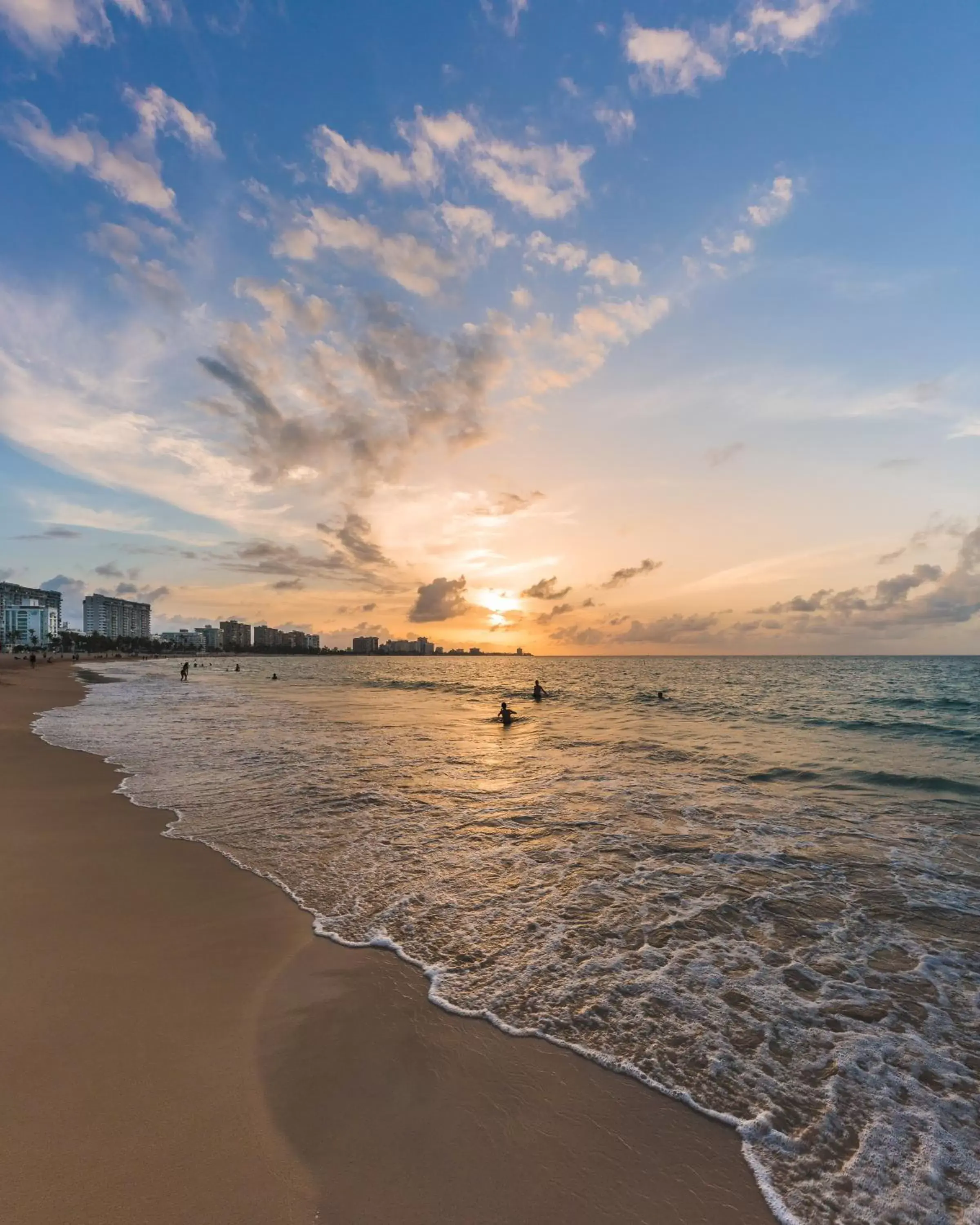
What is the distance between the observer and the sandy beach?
9.95 ft

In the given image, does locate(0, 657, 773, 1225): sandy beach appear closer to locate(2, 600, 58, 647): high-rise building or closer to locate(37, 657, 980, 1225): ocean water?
locate(37, 657, 980, 1225): ocean water

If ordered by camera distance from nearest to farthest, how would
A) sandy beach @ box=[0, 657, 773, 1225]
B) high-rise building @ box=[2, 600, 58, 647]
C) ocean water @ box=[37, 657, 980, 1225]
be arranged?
sandy beach @ box=[0, 657, 773, 1225] → ocean water @ box=[37, 657, 980, 1225] → high-rise building @ box=[2, 600, 58, 647]

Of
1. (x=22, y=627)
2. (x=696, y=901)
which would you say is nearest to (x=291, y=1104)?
(x=696, y=901)

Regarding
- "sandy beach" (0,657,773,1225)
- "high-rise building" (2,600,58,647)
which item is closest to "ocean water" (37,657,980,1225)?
"sandy beach" (0,657,773,1225)

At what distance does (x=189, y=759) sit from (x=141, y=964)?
11760mm

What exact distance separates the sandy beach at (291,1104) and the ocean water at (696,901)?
0.41m

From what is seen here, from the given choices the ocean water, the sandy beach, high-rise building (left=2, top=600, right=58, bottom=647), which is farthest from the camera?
high-rise building (left=2, top=600, right=58, bottom=647)

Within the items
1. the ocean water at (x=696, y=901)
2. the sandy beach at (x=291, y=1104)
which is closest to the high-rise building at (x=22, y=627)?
the ocean water at (x=696, y=901)

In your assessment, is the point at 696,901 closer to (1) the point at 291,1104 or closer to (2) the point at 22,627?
(1) the point at 291,1104

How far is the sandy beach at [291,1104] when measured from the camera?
3.03 m

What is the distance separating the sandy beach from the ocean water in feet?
1.36

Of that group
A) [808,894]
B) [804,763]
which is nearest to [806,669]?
[804,763]

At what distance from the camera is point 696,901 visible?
7180 mm

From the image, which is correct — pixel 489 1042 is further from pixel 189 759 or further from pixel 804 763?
pixel 804 763
